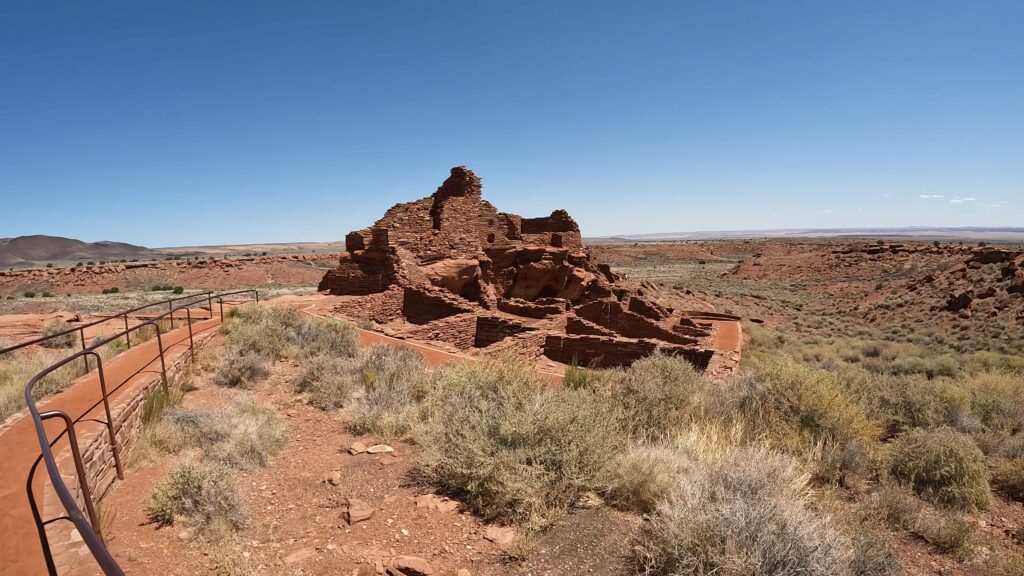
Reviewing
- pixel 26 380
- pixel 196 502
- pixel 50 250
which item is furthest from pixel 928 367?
pixel 50 250

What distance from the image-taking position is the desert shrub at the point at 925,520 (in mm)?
4156

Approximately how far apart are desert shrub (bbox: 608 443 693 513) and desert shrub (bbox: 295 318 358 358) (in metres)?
6.63

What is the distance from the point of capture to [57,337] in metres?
13.6

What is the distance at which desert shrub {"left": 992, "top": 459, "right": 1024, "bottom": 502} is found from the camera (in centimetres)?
529

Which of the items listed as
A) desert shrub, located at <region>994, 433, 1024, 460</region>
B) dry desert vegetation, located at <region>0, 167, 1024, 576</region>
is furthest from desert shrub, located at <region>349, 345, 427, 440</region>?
desert shrub, located at <region>994, 433, 1024, 460</region>

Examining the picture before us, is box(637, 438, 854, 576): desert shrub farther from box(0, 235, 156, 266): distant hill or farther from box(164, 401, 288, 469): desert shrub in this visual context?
box(0, 235, 156, 266): distant hill

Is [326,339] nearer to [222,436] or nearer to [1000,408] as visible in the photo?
[222,436]

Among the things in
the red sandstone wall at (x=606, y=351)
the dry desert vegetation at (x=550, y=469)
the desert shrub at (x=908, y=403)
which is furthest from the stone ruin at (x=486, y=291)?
the desert shrub at (x=908, y=403)

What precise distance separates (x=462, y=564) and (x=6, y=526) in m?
3.32

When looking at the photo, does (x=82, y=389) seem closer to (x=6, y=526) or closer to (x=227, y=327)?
(x=6, y=526)

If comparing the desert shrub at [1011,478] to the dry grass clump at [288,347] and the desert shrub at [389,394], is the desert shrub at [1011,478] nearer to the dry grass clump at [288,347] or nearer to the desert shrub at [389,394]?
the desert shrub at [389,394]

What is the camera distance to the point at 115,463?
503 centimetres

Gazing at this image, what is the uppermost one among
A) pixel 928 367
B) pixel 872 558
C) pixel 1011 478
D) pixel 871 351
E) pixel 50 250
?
pixel 50 250

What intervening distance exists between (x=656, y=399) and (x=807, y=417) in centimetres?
185
